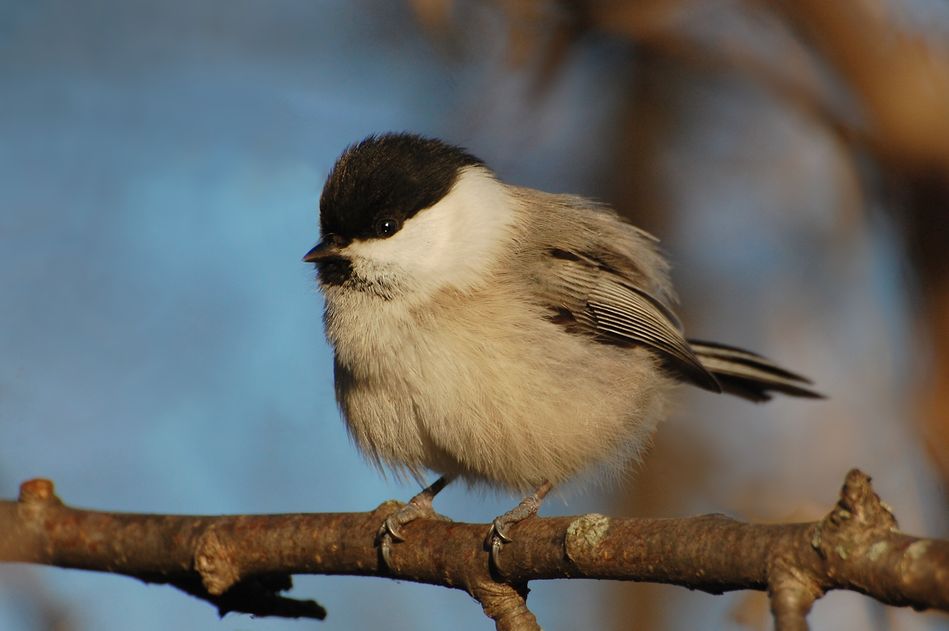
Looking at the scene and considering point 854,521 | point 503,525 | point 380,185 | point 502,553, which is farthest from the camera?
point 380,185

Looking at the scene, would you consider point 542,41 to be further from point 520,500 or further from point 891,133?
point 520,500

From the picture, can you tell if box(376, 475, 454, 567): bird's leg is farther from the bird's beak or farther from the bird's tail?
the bird's tail

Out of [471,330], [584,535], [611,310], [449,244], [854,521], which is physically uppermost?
[449,244]

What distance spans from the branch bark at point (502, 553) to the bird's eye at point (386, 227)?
0.79 meters

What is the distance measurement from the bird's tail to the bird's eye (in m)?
1.25

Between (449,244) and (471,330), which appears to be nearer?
(471,330)

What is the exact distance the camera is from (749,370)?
11.6 feet

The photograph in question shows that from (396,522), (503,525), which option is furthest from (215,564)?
(503,525)

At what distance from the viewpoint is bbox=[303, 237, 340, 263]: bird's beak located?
2.85 m

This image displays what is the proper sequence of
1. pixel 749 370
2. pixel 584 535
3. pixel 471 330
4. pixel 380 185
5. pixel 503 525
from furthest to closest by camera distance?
pixel 749 370
pixel 380 185
pixel 471 330
pixel 503 525
pixel 584 535

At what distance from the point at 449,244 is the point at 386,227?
20cm

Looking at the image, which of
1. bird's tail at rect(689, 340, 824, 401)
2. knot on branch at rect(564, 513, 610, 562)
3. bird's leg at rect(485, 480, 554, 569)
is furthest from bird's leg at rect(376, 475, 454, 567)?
bird's tail at rect(689, 340, 824, 401)

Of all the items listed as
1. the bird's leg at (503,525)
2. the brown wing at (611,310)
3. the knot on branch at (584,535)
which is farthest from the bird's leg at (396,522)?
the brown wing at (611,310)

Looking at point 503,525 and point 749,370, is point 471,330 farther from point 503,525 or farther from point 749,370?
point 749,370
